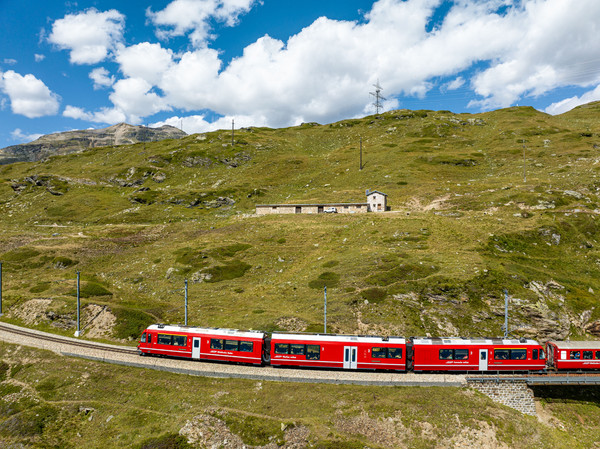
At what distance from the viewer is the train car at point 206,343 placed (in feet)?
118

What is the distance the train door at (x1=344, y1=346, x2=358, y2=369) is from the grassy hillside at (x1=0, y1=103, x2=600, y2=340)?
9225 millimetres

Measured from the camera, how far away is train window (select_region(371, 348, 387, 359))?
34.5m

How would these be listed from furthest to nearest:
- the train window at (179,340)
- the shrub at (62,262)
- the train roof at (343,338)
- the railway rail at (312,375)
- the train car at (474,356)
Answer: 1. the shrub at (62,262)
2. the train window at (179,340)
3. the train roof at (343,338)
4. the train car at (474,356)
5. the railway rail at (312,375)

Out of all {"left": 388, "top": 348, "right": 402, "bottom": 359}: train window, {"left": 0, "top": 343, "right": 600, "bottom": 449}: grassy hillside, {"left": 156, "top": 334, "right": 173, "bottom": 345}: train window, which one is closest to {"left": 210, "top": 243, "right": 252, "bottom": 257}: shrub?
{"left": 156, "top": 334, "right": 173, "bottom": 345}: train window

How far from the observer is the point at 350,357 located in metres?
34.9

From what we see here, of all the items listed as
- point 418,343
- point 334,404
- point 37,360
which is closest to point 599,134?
point 418,343

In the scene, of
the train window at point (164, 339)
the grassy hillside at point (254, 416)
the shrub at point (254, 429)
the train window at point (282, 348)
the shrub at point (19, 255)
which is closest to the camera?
the shrub at point (254, 429)

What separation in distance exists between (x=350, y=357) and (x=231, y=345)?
1300 cm

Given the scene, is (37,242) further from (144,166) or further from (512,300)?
(512,300)

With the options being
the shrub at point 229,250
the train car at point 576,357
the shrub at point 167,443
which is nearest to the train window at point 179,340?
the shrub at point 167,443

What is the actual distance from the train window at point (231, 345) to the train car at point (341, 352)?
13.4 ft

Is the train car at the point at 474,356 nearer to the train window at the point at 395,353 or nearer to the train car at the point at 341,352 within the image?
the train window at the point at 395,353

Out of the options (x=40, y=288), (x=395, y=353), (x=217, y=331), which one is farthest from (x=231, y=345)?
(x=40, y=288)

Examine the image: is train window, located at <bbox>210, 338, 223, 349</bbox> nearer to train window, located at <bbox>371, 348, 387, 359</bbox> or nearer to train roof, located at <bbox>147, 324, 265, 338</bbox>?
train roof, located at <bbox>147, 324, 265, 338</bbox>
